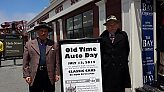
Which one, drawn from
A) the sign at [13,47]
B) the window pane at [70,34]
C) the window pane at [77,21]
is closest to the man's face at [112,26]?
the window pane at [77,21]

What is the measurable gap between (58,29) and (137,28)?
12148mm

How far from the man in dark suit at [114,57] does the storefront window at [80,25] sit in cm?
837

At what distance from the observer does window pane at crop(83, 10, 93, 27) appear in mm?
13844

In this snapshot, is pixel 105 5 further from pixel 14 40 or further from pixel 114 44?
pixel 14 40

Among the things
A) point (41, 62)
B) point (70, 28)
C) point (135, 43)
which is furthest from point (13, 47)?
point (41, 62)

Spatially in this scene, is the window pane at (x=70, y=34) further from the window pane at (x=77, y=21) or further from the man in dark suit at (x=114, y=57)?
the man in dark suit at (x=114, y=57)

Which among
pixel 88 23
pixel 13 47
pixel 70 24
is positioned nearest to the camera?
pixel 88 23

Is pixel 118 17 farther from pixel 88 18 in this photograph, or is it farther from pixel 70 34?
pixel 70 34

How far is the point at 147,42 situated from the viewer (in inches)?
353

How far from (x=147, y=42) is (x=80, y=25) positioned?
737 cm

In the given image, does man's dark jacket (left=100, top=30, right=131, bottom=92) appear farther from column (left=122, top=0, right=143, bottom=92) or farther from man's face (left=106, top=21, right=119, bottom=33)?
column (left=122, top=0, right=143, bottom=92)

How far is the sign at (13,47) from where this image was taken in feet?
64.5

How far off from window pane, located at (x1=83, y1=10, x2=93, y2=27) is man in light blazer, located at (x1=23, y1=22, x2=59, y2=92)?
822 centimetres

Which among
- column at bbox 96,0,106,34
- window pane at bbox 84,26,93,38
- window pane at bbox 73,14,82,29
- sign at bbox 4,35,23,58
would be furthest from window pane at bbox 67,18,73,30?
column at bbox 96,0,106,34
